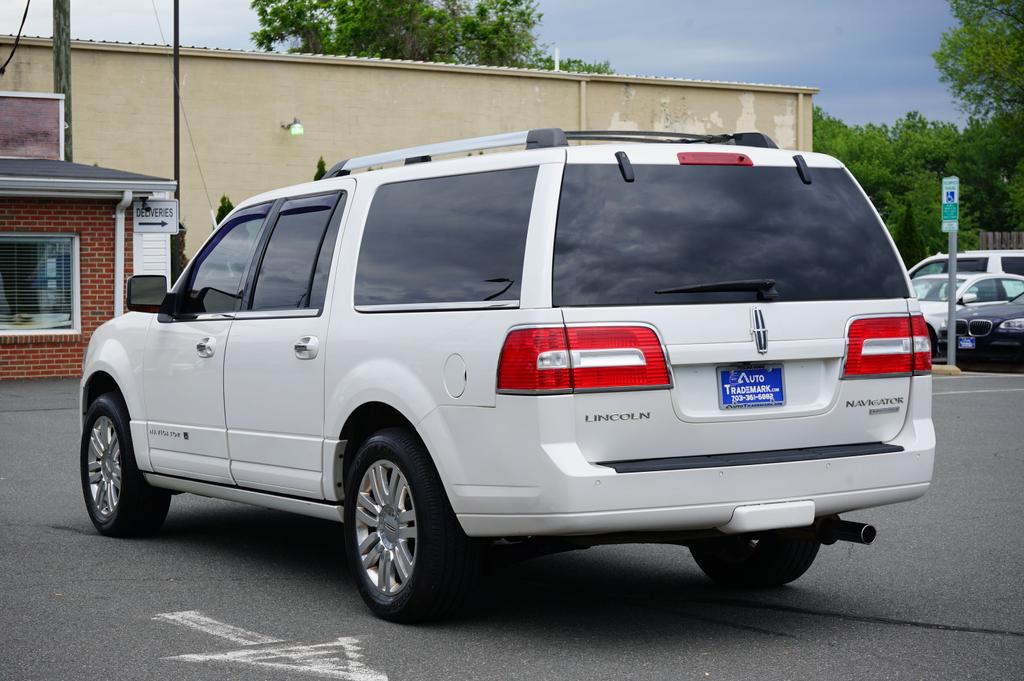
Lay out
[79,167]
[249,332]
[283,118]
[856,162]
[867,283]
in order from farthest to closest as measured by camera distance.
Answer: [856,162], [283,118], [79,167], [249,332], [867,283]

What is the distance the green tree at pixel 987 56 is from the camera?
68875mm

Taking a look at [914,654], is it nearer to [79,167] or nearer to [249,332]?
[249,332]

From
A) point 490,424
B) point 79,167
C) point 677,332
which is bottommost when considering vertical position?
point 490,424

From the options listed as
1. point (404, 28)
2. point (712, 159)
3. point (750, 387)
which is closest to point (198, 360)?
point (712, 159)

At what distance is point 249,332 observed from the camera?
728 centimetres

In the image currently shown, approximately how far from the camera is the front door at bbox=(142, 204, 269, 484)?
754cm

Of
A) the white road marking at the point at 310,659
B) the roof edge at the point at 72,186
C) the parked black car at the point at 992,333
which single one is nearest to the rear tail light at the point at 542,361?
the white road marking at the point at 310,659

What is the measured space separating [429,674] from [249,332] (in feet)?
8.25

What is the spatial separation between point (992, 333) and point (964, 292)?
211 centimetres

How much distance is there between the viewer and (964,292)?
26312 mm

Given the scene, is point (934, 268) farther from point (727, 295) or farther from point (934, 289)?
point (727, 295)

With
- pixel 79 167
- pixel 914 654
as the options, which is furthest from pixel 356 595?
pixel 79 167

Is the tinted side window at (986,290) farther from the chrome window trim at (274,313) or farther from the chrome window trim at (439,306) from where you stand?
the chrome window trim at (439,306)

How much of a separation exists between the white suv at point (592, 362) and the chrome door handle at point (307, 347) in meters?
0.02
